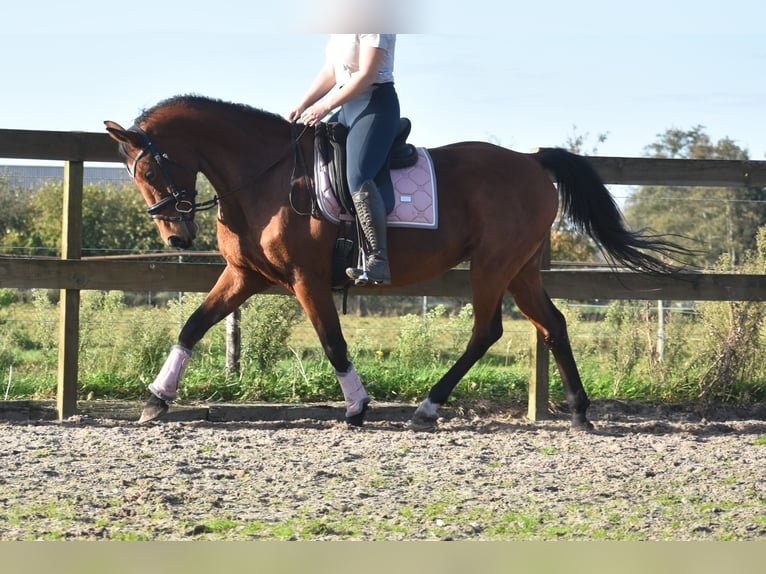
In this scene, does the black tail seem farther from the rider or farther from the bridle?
the bridle

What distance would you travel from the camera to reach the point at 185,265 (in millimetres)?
6270

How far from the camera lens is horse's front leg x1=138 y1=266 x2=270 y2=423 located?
5973 mm

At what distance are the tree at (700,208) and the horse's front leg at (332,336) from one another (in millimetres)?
17442

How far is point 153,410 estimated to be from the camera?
237 inches

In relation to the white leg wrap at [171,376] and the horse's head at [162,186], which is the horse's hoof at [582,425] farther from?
the horse's head at [162,186]

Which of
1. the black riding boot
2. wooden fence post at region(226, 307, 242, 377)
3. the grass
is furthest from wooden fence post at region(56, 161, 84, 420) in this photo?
the black riding boot

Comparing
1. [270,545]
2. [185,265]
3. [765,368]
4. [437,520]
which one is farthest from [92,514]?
[765,368]

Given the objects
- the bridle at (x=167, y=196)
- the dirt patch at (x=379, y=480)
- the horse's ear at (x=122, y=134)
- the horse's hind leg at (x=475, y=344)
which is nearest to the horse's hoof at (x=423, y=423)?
the horse's hind leg at (x=475, y=344)

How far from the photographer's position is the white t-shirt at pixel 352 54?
5.43 metres

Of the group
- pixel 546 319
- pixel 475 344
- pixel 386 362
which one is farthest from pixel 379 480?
pixel 386 362

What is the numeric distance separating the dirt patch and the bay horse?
0.55 meters

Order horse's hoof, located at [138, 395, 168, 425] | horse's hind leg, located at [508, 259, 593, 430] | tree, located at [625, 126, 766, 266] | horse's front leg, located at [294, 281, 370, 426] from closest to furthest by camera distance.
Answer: horse's front leg, located at [294, 281, 370, 426] < horse's hoof, located at [138, 395, 168, 425] < horse's hind leg, located at [508, 259, 593, 430] < tree, located at [625, 126, 766, 266]

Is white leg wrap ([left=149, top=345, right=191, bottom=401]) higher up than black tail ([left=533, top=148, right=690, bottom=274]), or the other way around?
black tail ([left=533, top=148, right=690, bottom=274])

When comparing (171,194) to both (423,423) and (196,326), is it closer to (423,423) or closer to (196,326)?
(196,326)
